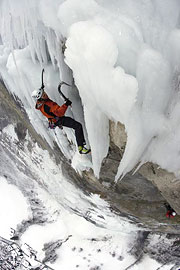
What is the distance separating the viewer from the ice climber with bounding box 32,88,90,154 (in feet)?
10.8

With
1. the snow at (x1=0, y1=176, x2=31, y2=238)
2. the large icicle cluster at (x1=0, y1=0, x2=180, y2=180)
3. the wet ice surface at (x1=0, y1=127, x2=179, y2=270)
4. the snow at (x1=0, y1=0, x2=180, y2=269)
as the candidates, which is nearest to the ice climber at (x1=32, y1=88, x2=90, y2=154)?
the snow at (x1=0, y1=0, x2=180, y2=269)

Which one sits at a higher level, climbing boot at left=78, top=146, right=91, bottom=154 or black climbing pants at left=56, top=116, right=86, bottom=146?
black climbing pants at left=56, top=116, right=86, bottom=146

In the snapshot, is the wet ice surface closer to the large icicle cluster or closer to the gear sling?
the gear sling

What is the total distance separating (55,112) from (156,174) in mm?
1515

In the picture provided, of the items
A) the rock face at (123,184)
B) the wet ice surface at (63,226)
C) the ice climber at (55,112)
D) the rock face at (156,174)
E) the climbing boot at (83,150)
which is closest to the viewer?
the rock face at (156,174)

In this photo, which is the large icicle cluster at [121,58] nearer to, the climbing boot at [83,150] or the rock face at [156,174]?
the rock face at [156,174]

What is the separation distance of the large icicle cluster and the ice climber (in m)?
0.31

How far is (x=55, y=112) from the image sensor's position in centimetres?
333

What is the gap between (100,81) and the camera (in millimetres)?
2691

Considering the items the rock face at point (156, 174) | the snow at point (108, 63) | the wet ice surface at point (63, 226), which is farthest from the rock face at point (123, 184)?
the wet ice surface at point (63, 226)

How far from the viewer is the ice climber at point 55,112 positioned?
10.8ft

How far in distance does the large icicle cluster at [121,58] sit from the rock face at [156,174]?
0.11 m

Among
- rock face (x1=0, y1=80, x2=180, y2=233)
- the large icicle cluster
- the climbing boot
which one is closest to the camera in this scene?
the large icicle cluster

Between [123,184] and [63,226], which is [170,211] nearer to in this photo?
[123,184]
